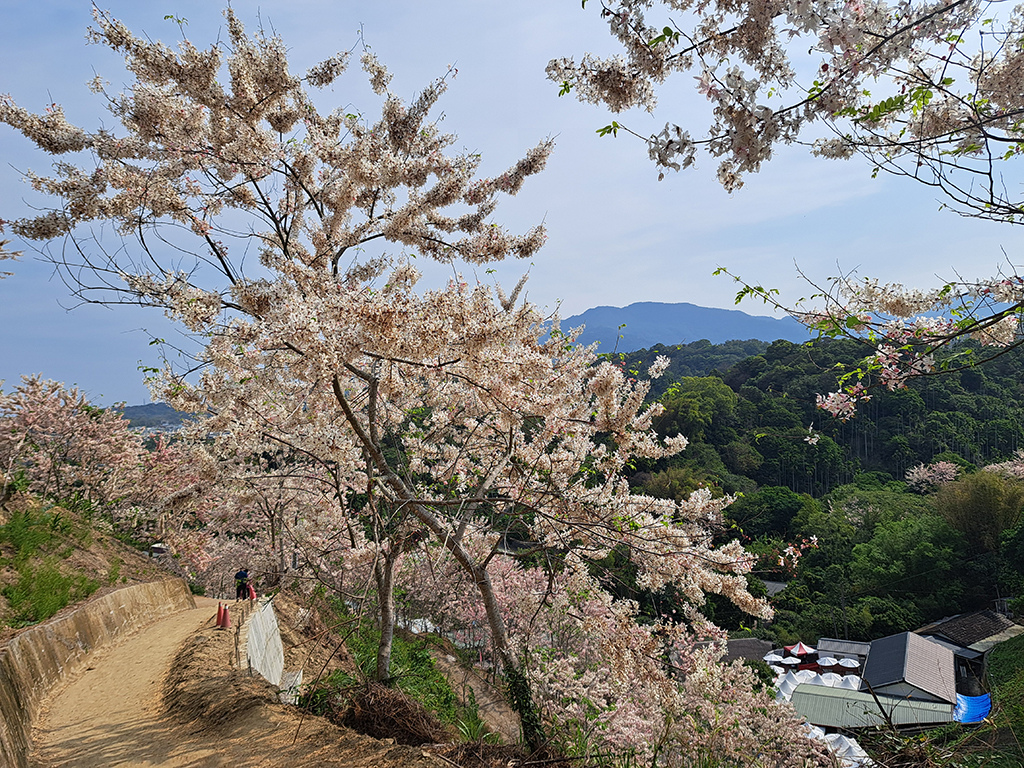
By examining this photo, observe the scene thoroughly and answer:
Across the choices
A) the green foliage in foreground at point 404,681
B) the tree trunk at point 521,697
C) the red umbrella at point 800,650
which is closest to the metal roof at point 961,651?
the red umbrella at point 800,650

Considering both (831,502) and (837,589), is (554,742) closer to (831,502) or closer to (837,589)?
(837,589)

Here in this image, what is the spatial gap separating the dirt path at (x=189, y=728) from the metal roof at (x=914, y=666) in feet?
71.6

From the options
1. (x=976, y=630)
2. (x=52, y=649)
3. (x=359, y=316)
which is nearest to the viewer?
(x=359, y=316)

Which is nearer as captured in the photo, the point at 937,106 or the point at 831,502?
the point at 937,106

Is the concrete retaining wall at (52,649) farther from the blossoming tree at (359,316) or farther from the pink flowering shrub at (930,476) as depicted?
the pink flowering shrub at (930,476)

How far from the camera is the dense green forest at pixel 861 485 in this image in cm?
2686

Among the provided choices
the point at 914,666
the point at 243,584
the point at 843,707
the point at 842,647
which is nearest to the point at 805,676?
the point at 843,707

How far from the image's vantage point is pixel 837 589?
94.2 feet

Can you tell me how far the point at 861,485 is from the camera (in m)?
42.2

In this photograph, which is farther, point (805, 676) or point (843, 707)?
point (805, 676)

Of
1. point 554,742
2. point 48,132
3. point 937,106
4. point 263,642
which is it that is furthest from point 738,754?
point 48,132

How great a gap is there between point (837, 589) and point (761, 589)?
23817 millimetres

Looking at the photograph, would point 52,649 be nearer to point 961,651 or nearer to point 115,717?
point 115,717

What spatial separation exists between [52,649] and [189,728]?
2.36 m
